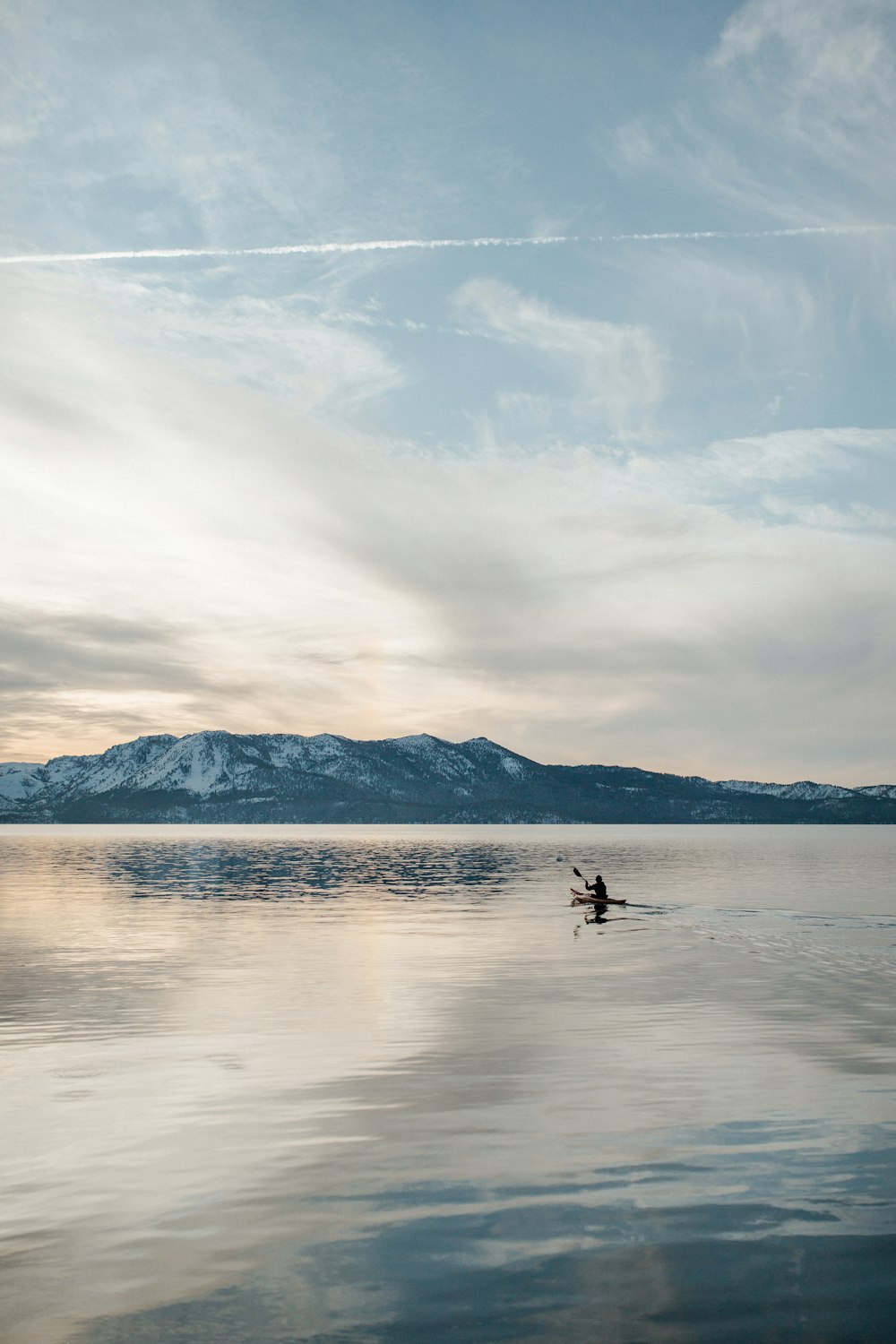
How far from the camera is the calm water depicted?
1188 centimetres

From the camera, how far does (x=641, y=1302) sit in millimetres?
11852

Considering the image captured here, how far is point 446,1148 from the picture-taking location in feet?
57.5

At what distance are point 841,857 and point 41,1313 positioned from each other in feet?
512

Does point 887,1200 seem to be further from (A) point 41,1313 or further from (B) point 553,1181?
(A) point 41,1313

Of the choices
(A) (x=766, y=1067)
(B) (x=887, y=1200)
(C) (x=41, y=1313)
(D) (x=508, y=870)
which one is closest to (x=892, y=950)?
(A) (x=766, y=1067)

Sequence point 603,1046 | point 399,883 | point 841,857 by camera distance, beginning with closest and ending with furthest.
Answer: point 603,1046, point 399,883, point 841,857

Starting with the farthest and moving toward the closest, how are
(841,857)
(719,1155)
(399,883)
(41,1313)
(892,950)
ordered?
(841,857) < (399,883) < (892,950) < (719,1155) < (41,1313)

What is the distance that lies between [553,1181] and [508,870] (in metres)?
104

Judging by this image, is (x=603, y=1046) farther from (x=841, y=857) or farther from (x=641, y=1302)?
(x=841, y=857)

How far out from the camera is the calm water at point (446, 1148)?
39.0ft


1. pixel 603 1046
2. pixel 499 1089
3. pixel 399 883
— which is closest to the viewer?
pixel 499 1089

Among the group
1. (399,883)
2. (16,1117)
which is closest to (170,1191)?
(16,1117)

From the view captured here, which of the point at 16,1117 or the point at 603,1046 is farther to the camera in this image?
the point at 603,1046

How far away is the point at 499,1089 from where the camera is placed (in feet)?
70.1
